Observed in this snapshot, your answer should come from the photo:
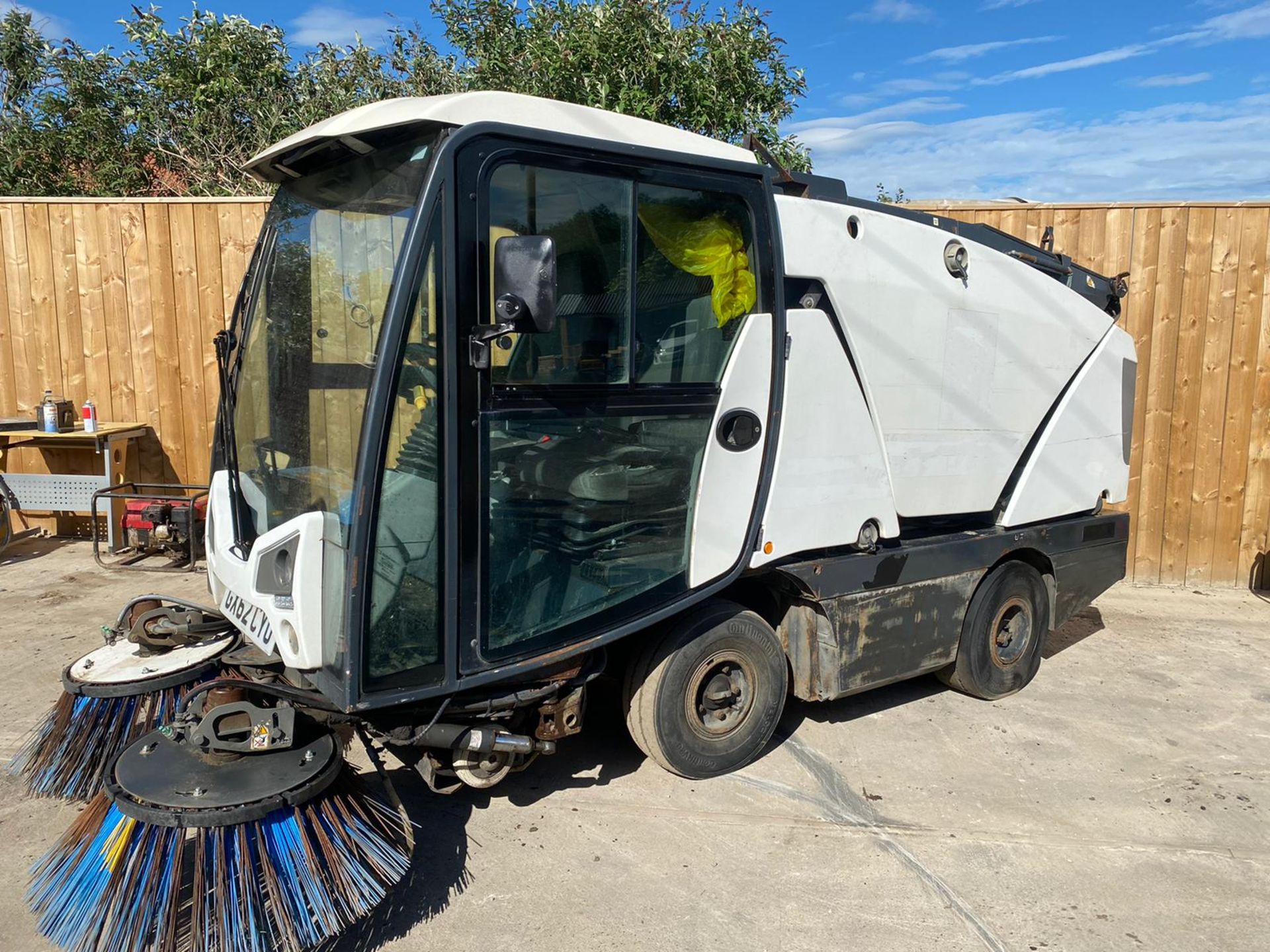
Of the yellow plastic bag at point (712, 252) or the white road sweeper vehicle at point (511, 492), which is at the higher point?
the yellow plastic bag at point (712, 252)

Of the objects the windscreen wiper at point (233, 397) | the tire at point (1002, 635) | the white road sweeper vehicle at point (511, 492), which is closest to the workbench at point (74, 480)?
the white road sweeper vehicle at point (511, 492)

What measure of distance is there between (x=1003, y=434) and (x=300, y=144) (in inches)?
139

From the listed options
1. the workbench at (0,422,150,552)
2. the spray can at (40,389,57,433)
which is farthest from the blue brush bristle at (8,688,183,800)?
the spray can at (40,389,57,433)

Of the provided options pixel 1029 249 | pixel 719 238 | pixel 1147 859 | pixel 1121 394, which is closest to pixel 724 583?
pixel 719 238

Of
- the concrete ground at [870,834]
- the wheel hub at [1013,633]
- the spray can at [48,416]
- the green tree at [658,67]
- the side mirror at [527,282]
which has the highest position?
the green tree at [658,67]

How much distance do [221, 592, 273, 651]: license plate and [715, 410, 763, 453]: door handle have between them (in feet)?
5.58

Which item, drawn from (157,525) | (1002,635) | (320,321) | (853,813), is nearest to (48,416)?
(157,525)

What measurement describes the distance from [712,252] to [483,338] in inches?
44.1

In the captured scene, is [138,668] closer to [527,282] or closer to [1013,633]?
[527,282]

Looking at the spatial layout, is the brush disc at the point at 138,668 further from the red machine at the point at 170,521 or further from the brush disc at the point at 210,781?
the red machine at the point at 170,521

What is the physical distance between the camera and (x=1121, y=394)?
17.8 ft

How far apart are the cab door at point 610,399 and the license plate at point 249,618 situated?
0.63 meters

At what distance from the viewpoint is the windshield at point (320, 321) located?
2764mm

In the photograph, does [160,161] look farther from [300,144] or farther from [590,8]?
[300,144]
